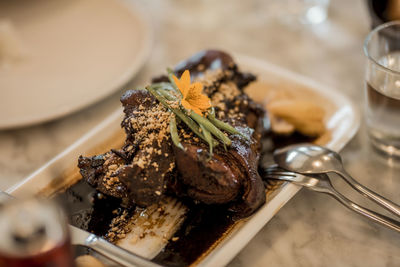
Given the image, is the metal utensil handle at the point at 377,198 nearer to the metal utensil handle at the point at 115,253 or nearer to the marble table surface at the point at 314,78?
the marble table surface at the point at 314,78

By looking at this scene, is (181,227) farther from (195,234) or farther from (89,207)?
(89,207)

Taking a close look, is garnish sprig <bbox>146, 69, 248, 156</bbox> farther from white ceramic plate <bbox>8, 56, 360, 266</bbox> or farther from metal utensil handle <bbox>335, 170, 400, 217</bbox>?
metal utensil handle <bbox>335, 170, 400, 217</bbox>

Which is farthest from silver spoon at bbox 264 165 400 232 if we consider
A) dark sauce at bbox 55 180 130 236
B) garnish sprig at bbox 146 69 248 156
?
dark sauce at bbox 55 180 130 236

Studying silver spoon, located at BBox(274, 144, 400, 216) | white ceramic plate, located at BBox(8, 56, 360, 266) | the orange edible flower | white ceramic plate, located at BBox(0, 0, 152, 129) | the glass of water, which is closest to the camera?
white ceramic plate, located at BBox(8, 56, 360, 266)

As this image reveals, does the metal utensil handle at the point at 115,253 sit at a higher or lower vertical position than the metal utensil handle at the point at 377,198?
higher

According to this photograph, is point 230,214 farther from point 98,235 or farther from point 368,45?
point 368,45

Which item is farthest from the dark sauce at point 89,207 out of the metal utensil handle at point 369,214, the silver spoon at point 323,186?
the metal utensil handle at point 369,214
